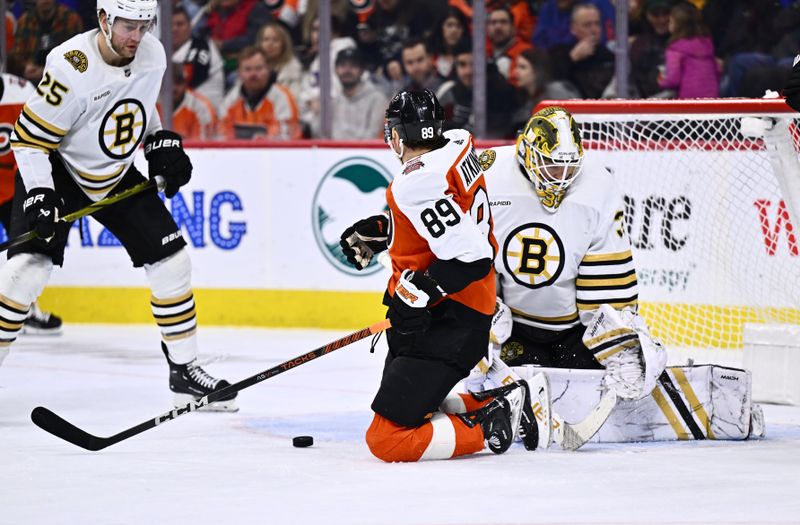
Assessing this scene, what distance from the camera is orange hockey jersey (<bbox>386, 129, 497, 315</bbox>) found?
10.7ft

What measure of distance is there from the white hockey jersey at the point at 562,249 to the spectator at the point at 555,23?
8.93ft

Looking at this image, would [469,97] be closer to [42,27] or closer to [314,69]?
[314,69]

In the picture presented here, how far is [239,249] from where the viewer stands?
654 centimetres

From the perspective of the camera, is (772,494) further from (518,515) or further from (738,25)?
(738,25)

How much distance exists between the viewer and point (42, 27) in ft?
23.9

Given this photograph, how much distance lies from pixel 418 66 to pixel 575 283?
314 centimetres

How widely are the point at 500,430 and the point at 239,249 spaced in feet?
10.7

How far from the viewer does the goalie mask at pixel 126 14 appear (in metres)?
4.01

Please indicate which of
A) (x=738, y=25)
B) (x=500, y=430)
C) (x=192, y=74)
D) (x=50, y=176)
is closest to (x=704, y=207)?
(x=738, y=25)

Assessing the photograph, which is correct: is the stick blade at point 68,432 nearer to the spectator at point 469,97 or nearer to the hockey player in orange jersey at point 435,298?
the hockey player in orange jersey at point 435,298

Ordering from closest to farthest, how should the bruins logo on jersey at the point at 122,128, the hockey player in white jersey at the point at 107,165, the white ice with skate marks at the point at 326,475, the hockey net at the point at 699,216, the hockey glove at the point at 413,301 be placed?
the white ice with skate marks at the point at 326,475
the hockey glove at the point at 413,301
the hockey player in white jersey at the point at 107,165
the bruins logo on jersey at the point at 122,128
the hockey net at the point at 699,216

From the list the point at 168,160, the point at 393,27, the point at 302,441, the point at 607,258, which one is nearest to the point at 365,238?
the point at 302,441

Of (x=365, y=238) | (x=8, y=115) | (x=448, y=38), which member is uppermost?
(x=448, y=38)

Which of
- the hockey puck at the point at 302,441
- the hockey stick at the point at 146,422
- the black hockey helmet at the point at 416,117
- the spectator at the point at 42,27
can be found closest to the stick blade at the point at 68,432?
the hockey stick at the point at 146,422
